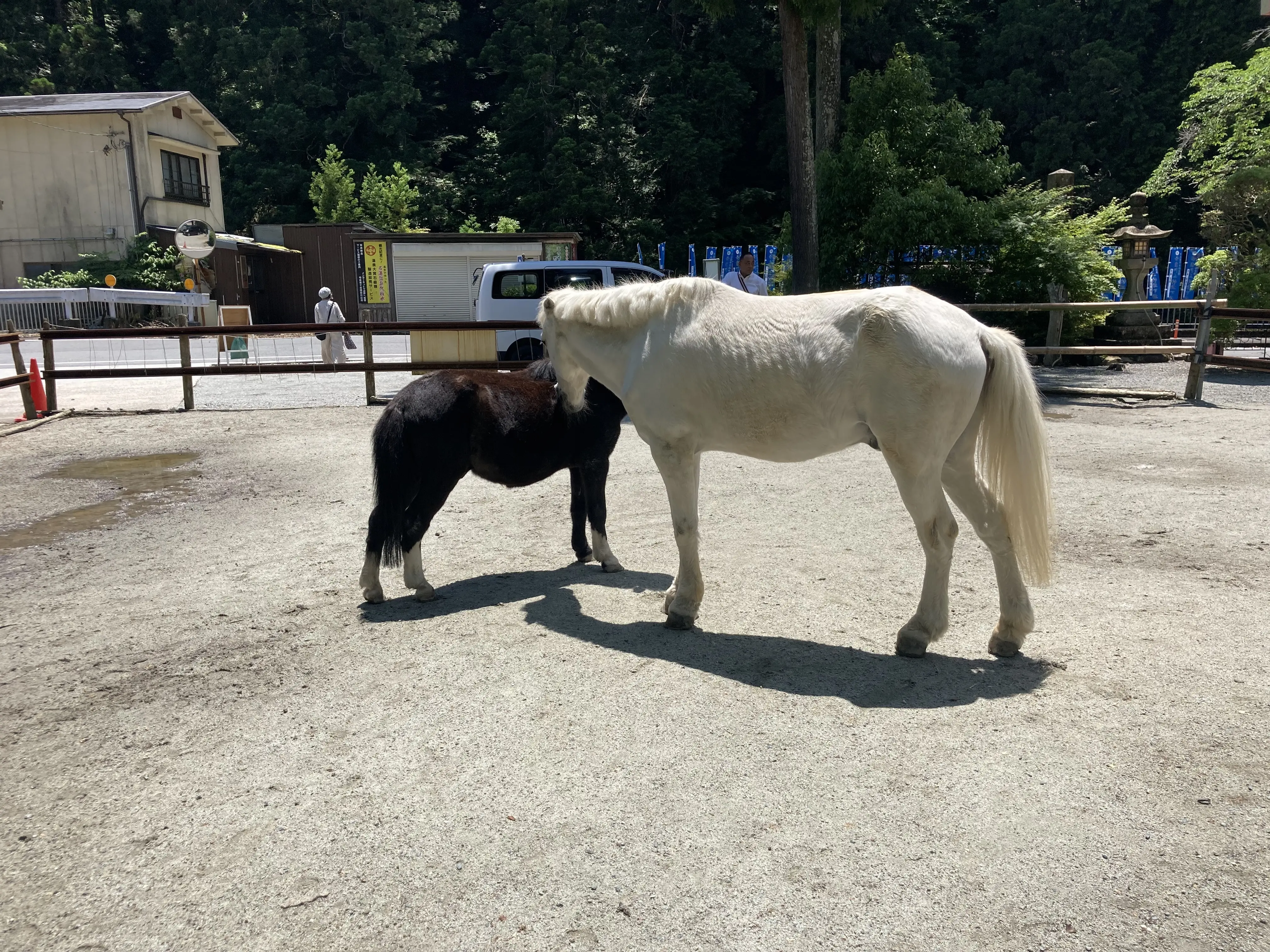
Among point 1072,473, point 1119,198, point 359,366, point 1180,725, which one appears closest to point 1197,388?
point 1072,473

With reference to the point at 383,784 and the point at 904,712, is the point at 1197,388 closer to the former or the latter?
the point at 904,712

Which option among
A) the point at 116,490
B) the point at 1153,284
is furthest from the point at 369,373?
the point at 1153,284

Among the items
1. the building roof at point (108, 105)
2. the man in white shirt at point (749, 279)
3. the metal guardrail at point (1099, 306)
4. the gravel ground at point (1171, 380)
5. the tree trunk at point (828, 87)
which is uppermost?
the building roof at point (108, 105)

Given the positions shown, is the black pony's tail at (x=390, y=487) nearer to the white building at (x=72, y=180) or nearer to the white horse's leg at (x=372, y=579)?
the white horse's leg at (x=372, y=579)

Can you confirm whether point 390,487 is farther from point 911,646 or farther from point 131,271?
point 131,271

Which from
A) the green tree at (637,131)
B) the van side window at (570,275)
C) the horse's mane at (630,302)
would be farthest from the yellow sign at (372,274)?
the horse's mane at (630,302)

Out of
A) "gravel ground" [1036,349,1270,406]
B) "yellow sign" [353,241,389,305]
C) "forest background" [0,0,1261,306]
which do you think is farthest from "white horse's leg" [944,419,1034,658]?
"forest background" [0,0,1261,306]

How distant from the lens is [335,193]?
38.9 meters

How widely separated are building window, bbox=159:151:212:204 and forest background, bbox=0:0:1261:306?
146 inches

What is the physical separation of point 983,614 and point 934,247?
533 inches

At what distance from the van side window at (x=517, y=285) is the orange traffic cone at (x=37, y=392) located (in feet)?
22.0

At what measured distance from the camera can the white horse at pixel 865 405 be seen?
12.2ft

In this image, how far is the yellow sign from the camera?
92.8 ft

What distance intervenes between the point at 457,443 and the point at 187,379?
30.8ft
